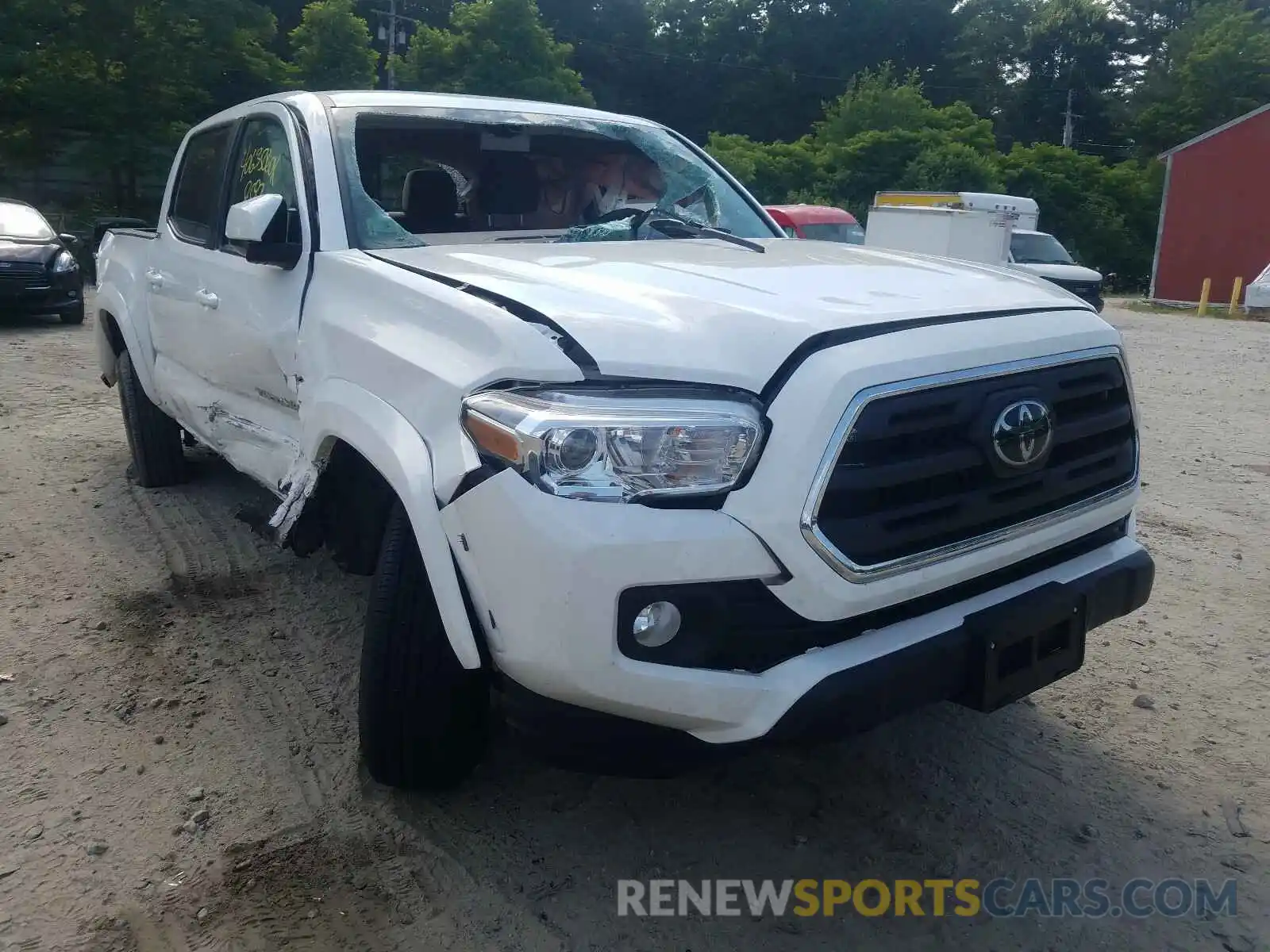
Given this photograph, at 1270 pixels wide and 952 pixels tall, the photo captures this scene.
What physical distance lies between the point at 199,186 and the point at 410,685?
9.96ft

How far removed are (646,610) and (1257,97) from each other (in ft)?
160

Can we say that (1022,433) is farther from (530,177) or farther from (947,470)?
(530,177)

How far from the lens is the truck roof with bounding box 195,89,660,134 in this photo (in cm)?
361

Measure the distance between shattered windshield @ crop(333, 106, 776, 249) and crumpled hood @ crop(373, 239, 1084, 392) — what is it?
1.89 ft

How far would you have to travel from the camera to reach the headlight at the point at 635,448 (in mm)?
2031

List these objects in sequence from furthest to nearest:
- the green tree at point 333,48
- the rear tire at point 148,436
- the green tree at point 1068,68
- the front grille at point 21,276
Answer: the green tree at point 1068,68
the green tree at point 333,48
the front grille at point 21,276
the rear tire at point 148,436

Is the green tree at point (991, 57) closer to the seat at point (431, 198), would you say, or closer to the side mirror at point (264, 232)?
the seat at point (431, 198)

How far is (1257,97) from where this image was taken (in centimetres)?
4156

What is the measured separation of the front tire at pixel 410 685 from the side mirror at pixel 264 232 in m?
1.05

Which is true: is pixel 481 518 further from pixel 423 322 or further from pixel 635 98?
pixel 635 98

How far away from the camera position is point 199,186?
4551mm

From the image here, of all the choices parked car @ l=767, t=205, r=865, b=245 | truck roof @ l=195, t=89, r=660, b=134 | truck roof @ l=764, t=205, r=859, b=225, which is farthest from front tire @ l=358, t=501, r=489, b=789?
truck roof @ l=764, t=205, r=859, b=225

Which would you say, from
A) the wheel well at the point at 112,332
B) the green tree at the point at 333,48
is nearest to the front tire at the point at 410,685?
the wheel well at the point at 112,332

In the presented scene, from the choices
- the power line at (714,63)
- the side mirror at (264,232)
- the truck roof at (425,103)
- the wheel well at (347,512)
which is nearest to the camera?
the wheel well at (347,512)
